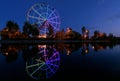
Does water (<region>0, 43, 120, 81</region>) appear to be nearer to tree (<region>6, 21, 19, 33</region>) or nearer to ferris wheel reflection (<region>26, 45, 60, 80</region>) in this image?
ferris wheel reflection (<region>26, 45, 60, 80</region>)

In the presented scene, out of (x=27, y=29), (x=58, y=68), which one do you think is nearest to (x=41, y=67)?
(x=58, y=68)

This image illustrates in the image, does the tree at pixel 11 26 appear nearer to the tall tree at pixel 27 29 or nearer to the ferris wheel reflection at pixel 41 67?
the tall tree at pixel 27 29

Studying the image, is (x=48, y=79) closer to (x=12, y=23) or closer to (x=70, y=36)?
(x=12, y=23)

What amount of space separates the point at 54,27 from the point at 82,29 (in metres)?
71.8

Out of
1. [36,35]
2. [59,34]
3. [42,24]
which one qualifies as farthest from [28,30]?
[42,24]

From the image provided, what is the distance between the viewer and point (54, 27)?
180 ft

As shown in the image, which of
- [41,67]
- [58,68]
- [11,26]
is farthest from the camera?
[11,26]

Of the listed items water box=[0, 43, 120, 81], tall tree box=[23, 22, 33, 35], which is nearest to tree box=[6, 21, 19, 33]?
tall tree box=[23, 22, 33, 35]

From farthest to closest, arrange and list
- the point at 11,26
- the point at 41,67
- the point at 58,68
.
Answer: the point at 11,26 < the point at 41,67 < the point at 58,68

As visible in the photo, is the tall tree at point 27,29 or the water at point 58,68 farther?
the tall tree at point 27,29

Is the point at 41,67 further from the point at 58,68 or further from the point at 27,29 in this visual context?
the point at 27,29

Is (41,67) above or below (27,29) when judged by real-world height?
below

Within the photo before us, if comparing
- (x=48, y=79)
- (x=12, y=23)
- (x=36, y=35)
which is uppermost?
(x=12, y=23)

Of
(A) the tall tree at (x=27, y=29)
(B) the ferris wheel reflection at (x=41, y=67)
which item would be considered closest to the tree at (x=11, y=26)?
(A) the tall tree at (x=27, y=29)
